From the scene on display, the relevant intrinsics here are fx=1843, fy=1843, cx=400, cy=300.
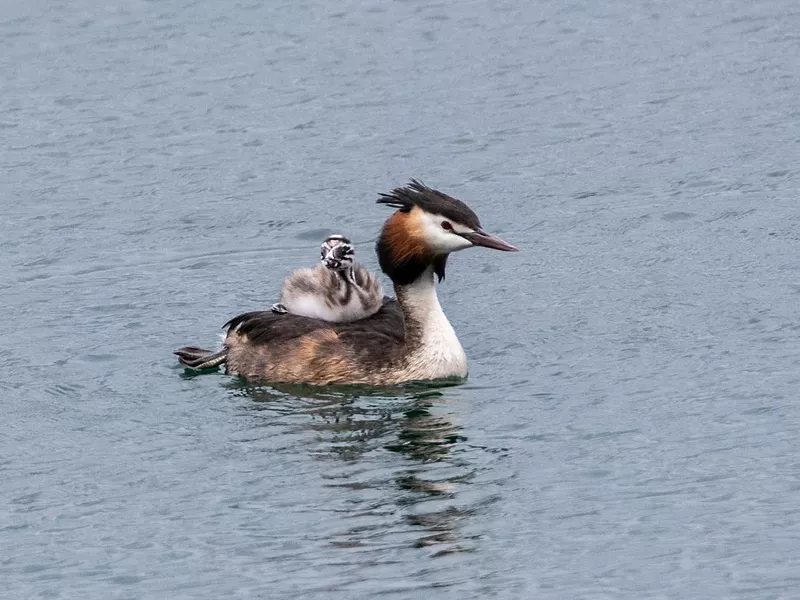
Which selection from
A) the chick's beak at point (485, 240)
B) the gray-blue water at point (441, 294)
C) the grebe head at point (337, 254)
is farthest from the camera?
the grebe head at point (337, 254)

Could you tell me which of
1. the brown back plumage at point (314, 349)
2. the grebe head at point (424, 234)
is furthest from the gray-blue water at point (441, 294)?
the grebe head at point (424, 234)

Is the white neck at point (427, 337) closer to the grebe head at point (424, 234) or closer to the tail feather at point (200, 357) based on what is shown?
the grebe head at point (424, 234)

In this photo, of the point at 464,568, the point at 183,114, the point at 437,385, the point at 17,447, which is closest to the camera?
the point at 464,568

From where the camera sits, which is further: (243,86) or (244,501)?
(243,86)

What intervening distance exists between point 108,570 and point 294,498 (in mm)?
1502

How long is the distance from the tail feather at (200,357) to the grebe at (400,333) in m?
0.03

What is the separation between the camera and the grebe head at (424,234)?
14203 millimetres

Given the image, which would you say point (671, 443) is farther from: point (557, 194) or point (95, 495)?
point (557, 194)

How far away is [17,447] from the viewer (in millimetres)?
13305

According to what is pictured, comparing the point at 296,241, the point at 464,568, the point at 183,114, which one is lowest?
the point at 464,568

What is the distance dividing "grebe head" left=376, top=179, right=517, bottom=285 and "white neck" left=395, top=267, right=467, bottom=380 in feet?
0.37

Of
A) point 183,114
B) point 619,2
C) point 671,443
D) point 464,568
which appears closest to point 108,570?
point 464,568

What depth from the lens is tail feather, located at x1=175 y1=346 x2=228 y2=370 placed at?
1505 cm

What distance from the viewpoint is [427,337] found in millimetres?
14586
